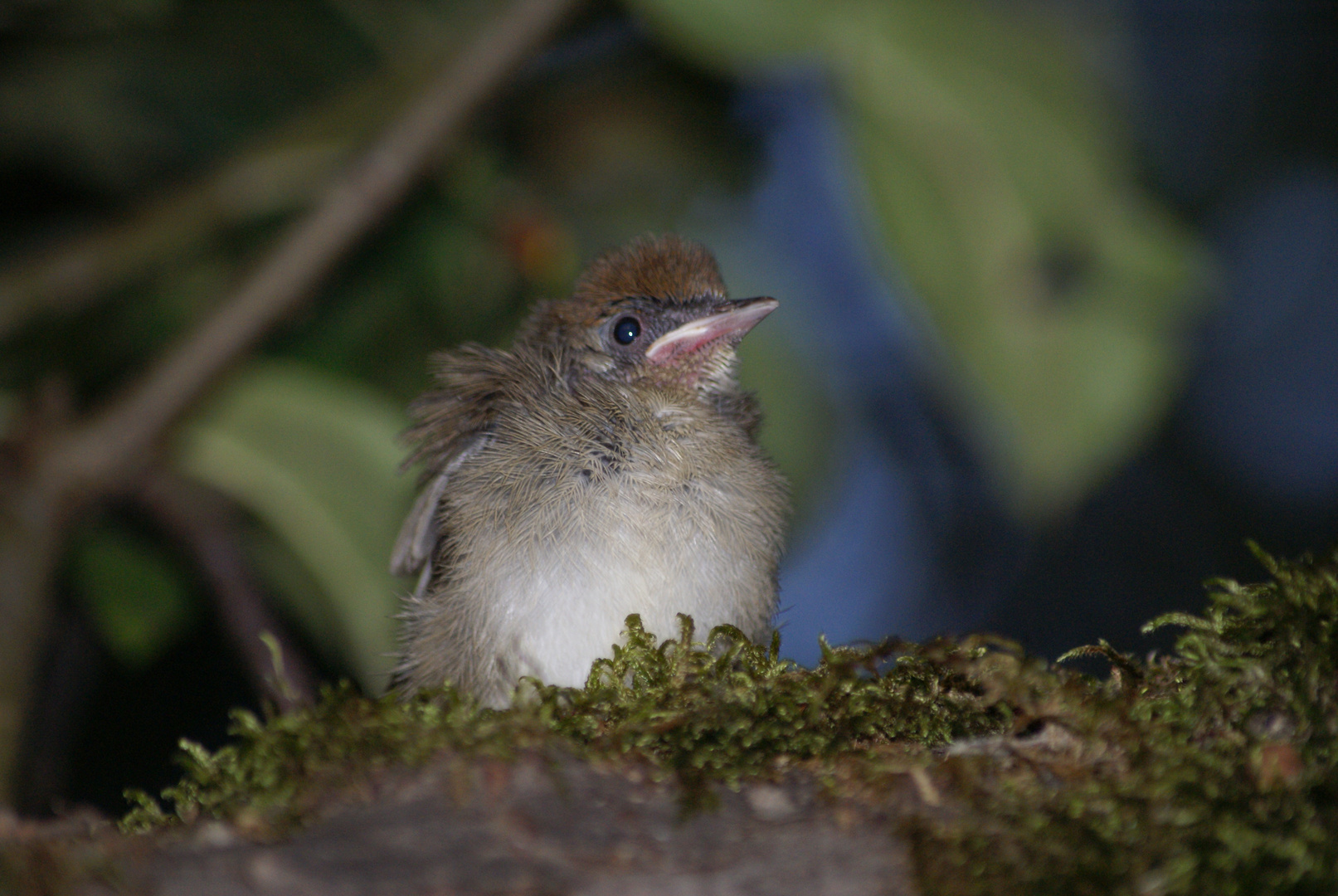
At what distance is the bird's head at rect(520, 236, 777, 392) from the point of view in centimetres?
331

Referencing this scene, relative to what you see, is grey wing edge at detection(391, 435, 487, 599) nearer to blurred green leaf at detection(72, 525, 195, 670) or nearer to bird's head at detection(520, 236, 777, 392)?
bird's head at detection(520, 236, 777, 392)

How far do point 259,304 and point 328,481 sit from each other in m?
0.73

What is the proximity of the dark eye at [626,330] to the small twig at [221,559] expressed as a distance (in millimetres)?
1491

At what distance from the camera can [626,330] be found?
11.1 feet

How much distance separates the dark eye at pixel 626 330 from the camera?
3.38 m

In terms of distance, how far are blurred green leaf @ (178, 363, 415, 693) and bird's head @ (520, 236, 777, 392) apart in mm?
721

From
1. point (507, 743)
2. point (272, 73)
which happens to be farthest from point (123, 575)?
point (507, 743)

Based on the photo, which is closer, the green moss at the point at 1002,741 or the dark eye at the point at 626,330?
the green moss at the point at 1002,741

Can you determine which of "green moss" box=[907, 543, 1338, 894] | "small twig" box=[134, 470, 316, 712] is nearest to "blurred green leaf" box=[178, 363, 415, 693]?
"small twig" box=[134, 470, 316, 712]

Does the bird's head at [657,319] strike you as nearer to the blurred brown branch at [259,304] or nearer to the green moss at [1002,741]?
the blurred brown branch at [259,304]

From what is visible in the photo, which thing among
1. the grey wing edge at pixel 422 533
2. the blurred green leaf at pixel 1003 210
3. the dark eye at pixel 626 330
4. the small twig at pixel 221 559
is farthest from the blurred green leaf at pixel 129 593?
the blurred green leaf at pixel 1003 210

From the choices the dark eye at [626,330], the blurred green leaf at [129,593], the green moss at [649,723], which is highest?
the dark eye at [626,330]

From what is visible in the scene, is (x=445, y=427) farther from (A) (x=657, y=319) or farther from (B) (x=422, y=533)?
(A) (x=657, y=319)

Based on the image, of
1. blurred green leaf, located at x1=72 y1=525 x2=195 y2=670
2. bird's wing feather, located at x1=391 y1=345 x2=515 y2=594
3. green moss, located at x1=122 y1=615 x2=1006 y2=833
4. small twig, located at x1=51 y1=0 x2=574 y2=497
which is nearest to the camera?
green moss, located at x1=122 y1=615 x2=1006 y2=833
